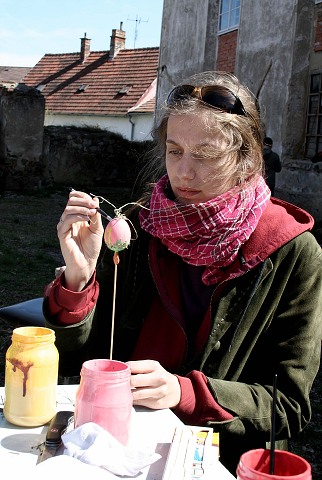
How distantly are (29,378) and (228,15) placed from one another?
43.6 ft

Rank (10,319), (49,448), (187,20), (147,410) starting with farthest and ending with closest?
(187,20) < (10,319) < (147,410) < (49,448)

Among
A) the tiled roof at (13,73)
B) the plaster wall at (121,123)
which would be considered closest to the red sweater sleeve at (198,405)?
the plaster wall at (121,123)

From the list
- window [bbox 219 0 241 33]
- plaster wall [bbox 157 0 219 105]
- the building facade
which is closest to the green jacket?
the building facade

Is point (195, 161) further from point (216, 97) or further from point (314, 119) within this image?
point (314, 119)

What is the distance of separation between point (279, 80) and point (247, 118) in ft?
31.2

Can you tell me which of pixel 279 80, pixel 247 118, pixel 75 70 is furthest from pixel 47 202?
pixel 75 70

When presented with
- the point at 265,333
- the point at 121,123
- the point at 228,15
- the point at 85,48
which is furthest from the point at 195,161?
the point at 85,48

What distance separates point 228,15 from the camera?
45.2ft

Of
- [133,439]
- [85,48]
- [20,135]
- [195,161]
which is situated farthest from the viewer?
[85,48]

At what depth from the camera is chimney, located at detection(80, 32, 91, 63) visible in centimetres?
3078

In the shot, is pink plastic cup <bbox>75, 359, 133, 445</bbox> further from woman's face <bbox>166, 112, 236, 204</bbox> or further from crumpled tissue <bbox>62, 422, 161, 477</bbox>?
woman's face <bbox>166, 112, 236, 204</bbox>

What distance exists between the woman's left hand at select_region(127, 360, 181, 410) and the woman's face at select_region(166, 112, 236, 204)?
2.02 feet

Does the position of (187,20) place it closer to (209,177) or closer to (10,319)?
(10,319)

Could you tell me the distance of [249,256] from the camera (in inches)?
80.7
